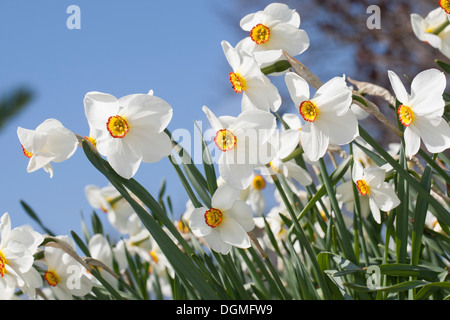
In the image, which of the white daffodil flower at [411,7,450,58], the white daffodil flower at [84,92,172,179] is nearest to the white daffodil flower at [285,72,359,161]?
the white daffodil flower at [84,92,172,179]

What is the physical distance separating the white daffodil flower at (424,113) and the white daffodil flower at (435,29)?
40 centimetres

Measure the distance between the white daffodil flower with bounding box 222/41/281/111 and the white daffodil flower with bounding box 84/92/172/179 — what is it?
12 centimetres

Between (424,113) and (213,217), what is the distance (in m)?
0.39

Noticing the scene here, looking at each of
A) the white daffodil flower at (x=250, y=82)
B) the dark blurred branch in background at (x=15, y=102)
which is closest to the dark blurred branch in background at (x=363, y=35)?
the dark blurred branch in background at (x=15, y=102)

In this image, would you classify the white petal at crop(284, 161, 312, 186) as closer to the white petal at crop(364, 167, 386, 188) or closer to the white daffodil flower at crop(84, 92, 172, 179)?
the white petal at crop(364, 167, 386, 188)

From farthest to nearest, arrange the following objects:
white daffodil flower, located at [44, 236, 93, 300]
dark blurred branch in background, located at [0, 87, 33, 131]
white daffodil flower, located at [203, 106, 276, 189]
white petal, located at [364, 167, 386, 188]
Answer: dark blurred branch in background, located at [0, 87, 33, 131] → white daffodil flower, located at [44, 236, 93, 300] → white petal, located at [364, 167, 386, 188] → white daffodil flower, located at [203, 106, 276, 189]

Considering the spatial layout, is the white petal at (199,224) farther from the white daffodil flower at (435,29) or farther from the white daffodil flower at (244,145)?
the white daffodil flower at (435,29)

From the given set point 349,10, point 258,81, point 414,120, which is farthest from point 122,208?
point 349,10

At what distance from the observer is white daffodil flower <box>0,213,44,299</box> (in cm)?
91

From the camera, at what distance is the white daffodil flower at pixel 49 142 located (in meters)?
A: 0.77

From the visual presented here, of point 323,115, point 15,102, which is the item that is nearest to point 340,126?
point 323,115

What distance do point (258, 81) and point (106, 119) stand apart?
24cm

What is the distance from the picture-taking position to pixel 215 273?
100 cm
